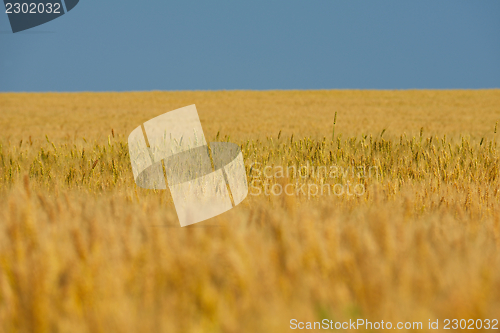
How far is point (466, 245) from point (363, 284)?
494mm

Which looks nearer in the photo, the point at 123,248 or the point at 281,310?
the point at 281,310

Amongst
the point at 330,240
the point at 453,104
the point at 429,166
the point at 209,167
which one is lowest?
the point at 453,104

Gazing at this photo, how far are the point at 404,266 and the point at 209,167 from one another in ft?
9.57

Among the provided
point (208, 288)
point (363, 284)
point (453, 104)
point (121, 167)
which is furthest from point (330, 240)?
point (453, 104)

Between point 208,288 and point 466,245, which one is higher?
point 208,288

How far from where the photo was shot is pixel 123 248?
96 centimetres

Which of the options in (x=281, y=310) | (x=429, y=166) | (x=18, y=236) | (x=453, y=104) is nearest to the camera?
(x=281, y=310)

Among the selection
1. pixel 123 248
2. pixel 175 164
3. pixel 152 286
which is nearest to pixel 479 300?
pixel 152 286

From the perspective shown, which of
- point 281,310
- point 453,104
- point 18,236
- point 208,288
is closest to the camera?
point 281,310

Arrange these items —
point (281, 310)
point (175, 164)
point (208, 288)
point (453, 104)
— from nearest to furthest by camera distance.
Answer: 1. point (281, 310)
2. point (208, 288)
3. point (175, 164)
4. point (453, 104)

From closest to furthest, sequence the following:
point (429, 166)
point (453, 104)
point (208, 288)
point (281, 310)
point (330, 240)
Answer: point (281, 310), point (208, 288), point (330, 240), point (429, 166), point (453, 104)

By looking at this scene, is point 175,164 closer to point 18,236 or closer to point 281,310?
point 18,236

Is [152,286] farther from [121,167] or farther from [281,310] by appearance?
[121,167]

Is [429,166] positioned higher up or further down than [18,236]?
further down
